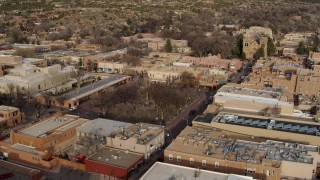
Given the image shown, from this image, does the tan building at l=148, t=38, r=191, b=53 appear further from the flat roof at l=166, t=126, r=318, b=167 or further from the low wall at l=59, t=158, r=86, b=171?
the low wall at l=59, t=158, r=86, b=171

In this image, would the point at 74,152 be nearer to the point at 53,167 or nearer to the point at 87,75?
the point at 53,167

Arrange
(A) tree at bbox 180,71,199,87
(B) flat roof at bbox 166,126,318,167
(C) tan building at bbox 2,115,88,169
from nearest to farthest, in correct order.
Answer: (B) flat roof at bbox 166,126,318,167, (C) tan building at bbox 2,115,88,169, (A) tree at bbox 180,71,199,87

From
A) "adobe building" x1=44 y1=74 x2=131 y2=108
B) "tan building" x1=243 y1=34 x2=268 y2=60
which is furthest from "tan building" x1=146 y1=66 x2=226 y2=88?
"tan building" x1=243 y1=34 x2=268 y2=60

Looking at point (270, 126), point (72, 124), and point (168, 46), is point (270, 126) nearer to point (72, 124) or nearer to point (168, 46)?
point (72, 124)

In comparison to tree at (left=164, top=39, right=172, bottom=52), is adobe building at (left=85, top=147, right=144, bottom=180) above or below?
below

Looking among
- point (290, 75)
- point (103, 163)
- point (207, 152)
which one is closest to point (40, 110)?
point (103, 163)

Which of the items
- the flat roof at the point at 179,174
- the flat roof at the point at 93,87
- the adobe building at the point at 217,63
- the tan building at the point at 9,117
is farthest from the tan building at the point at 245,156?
the adobe building at the point at 217,63

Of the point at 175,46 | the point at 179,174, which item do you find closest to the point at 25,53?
the point at 175,46
